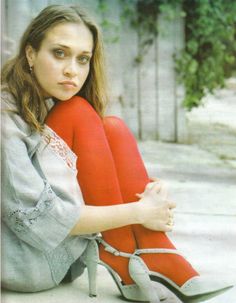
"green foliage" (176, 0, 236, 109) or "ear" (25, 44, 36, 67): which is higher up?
"ear" (25, 44, 36, 67)

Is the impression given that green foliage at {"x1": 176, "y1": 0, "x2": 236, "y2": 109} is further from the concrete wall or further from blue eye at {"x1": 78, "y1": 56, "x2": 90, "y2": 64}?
blue eye at {"x1": 78, "y1": 56, "x2": 90, "y2": 64}

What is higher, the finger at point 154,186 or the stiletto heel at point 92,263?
the finger at point 154,186

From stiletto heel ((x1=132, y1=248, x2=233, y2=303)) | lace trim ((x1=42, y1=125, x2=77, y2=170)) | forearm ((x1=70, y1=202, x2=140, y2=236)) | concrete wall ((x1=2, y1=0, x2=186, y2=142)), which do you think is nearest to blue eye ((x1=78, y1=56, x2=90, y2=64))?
lace trim ((x1=42, y1=125, x2=77, y2=170))

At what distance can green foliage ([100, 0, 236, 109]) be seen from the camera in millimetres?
2402

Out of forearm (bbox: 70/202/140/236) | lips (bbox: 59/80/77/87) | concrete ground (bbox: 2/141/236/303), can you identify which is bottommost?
concrete ground (bbox: 2/141/236/303)

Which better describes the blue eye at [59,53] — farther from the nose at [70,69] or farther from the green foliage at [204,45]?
the green foliage at [204,45]

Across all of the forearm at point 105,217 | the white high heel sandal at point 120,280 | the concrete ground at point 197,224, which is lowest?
the concrete ground at point 197,224

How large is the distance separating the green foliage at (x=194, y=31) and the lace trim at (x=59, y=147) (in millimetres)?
1549

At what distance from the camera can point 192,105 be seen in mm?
2512

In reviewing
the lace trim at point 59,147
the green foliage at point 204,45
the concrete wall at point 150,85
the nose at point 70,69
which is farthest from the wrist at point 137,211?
the green foliage at point 204,45

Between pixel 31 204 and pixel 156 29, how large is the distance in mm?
1678

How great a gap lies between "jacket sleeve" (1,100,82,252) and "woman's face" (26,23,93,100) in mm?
87

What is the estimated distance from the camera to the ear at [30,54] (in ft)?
A: 3.00

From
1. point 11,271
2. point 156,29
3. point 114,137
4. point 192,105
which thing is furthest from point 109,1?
point 11,271
